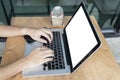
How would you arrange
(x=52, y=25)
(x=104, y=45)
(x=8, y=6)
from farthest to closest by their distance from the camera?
(x=8, y=6) → (x=52, y=25) → (x=104, y=45)

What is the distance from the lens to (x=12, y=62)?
0.93m

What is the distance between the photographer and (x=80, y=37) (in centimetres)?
96

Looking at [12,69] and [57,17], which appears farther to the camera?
[57,17]

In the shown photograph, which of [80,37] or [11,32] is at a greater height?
[80,37]

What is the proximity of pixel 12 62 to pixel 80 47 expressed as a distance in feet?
1.14

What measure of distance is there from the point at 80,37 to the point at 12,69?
373mm

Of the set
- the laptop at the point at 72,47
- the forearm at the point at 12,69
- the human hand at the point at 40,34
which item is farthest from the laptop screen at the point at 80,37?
the forearm at the point at 12,69

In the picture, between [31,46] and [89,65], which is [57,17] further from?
[89,65]

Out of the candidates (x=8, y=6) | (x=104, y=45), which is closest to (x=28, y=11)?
(x=8, y=6)

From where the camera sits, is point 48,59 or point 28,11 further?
point 28,11

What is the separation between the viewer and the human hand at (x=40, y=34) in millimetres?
1104

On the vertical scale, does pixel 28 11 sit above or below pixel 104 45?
below

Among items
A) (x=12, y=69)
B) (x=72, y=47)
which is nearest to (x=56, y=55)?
(x=72, y=47)

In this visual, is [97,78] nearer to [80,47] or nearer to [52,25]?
[80,47]
